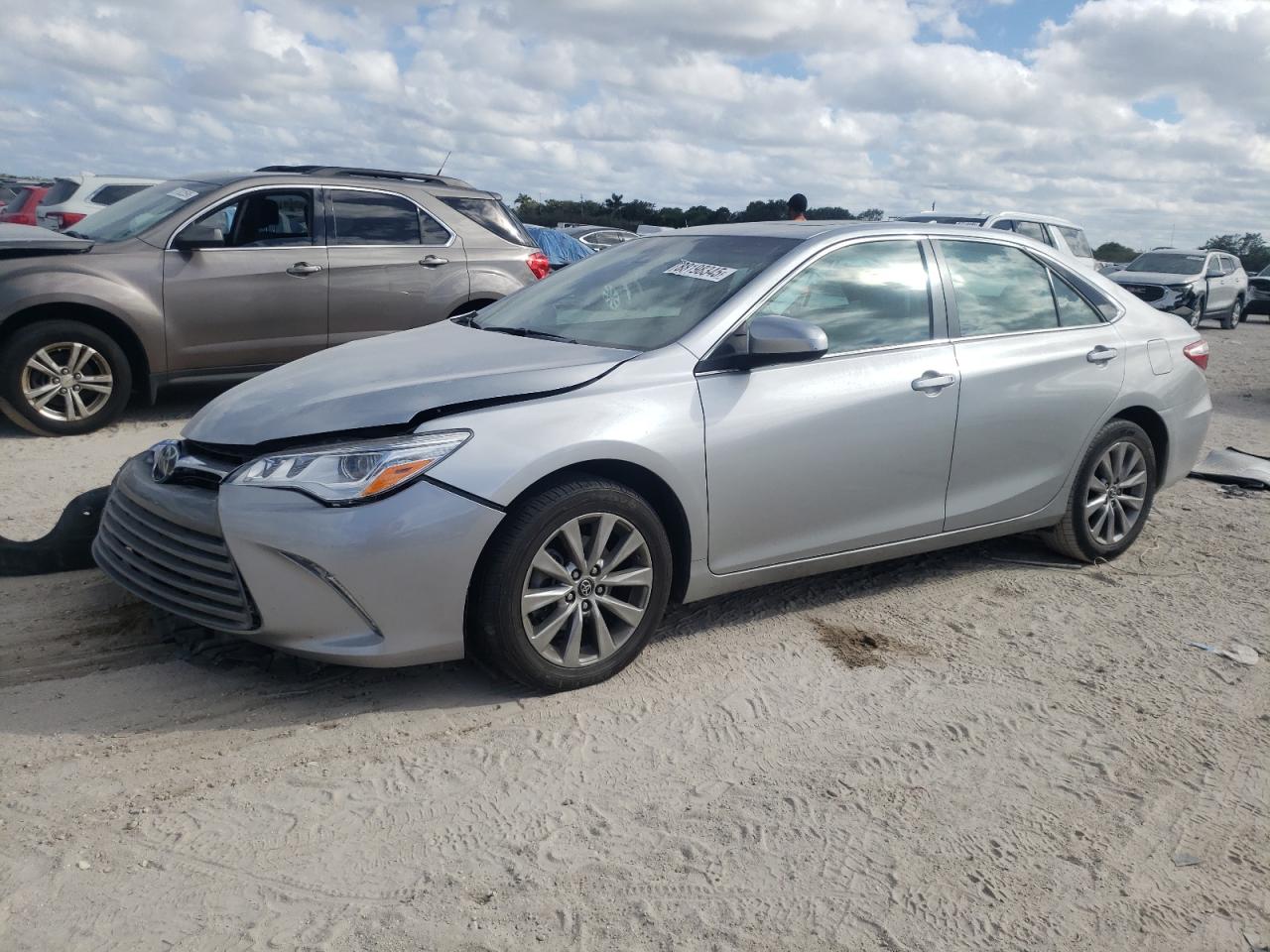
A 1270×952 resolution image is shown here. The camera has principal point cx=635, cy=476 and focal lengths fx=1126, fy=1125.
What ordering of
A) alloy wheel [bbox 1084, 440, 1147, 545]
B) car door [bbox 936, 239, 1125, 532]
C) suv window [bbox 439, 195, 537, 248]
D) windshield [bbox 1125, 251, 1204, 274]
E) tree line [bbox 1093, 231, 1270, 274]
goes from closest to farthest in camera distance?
car door [bbox 936, 239, 1125, 532], alloy wheel [bbox 1084, 440, 1147, 545], suv window [bbox 439, 195, 537, 248], windshield [bbox 1125, 251, 1204, 274], tree line [bbox 1093, 231, 1270, 274]

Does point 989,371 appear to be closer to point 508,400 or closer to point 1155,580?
point 1155,580

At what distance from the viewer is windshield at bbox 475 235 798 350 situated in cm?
434

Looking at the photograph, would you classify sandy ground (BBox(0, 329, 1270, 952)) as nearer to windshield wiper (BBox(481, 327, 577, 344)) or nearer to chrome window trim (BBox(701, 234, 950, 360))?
chrome window trim (BBox(701, 234, 950, 360))

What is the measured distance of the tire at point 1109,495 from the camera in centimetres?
536

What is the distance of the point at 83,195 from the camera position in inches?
607

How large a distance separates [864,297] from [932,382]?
447 millimetres

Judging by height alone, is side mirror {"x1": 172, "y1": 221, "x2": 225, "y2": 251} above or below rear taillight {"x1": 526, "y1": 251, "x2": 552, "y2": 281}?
above

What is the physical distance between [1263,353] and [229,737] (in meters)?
19.1

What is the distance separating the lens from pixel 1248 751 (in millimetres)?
3721

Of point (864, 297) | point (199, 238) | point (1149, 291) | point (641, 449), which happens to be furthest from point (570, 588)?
point (1149, 291)

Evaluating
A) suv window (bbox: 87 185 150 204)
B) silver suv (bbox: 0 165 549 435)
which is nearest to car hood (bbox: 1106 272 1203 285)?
silver suv (bbox: 0 165 549 435)

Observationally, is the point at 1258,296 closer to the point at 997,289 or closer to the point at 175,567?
the point at 997,289

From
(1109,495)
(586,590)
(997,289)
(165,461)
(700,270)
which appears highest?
(700,270)

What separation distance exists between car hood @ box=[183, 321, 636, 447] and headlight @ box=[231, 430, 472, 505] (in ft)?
0.31
